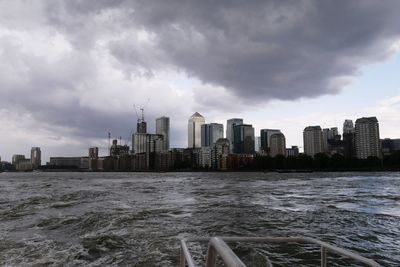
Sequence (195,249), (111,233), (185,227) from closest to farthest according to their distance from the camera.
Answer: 1. (195,249)
2. (111,233)
3. (185,227)

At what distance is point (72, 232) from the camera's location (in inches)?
640

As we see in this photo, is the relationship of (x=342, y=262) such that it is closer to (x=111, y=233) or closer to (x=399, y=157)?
(x=111, y=233)

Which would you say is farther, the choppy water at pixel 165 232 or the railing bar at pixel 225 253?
the choppy water at pixel 165 232

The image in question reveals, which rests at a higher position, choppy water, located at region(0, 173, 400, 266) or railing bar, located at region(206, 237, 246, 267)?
railing bar, located at region(206, 237, 246, 267)

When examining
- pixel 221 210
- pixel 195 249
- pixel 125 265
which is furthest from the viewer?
pixel 221 210

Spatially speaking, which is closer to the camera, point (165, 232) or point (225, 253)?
point (225, 253)

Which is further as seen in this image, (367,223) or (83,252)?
(367,223)

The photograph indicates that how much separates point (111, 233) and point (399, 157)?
192 metres

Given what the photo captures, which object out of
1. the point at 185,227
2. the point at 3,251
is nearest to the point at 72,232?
the point at 3,251

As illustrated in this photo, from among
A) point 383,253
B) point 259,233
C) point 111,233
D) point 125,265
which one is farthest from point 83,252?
point 383,253

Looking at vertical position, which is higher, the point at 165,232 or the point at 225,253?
the point at 225,253

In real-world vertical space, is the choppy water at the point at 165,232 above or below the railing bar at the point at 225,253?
below

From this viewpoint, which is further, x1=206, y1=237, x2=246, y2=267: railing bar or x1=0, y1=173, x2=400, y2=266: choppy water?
x1=0, y1=173, x2=400, y2=266: choppy water

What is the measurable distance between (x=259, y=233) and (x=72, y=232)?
7932mm
